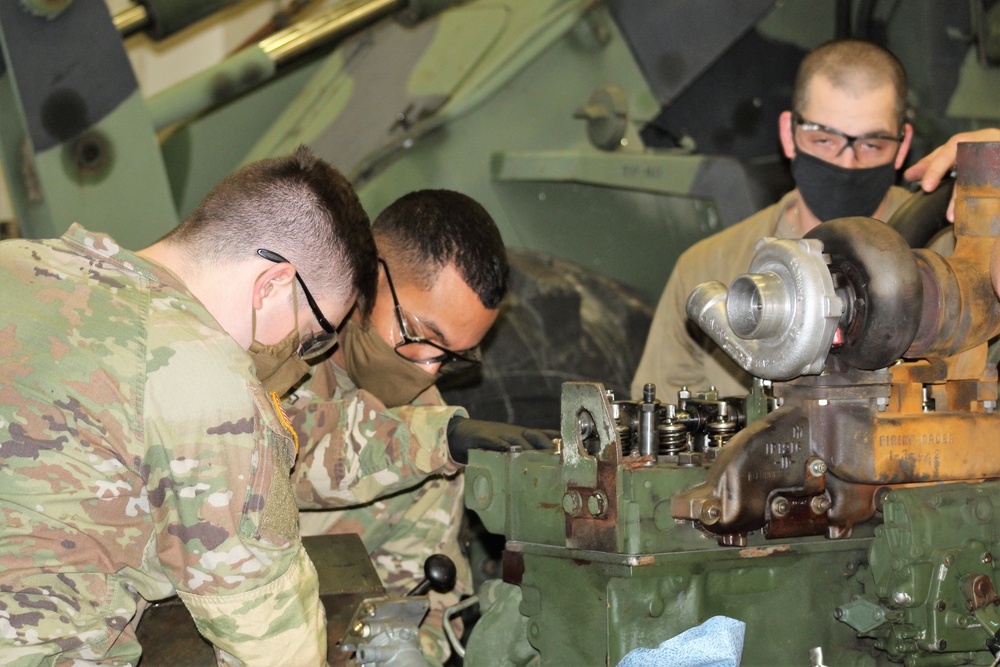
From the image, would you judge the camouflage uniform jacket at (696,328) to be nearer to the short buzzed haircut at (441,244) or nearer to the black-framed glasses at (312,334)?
the short buzzed haircut at (441,244)

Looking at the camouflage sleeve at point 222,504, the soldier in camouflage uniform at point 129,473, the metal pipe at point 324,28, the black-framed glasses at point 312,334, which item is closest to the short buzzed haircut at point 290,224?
the black-framed glasses at point 312,334

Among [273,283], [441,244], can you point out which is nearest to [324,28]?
[441,244]

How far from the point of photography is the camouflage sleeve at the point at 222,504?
Answer: 1903 millimetres

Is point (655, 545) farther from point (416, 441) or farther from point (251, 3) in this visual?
point (251, 3)

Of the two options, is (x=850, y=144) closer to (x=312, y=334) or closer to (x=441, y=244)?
(x=441, y=244)

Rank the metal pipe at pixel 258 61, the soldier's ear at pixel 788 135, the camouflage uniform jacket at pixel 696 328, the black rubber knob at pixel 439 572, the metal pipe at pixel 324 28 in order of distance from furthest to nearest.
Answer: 1. the metal pipe at pixel 324 28
2. the metal pipe at pixel 258 61
3. the camouflage uniform jacket at pixel 696 328
4. the soldier's ear at pixel 788 135
5. the black rubber knob at pixel 439 572

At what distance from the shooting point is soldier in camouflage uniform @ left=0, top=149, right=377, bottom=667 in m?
1.90

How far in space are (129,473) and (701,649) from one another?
3.03ft

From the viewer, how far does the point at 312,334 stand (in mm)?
2340

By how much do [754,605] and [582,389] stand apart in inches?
19.7

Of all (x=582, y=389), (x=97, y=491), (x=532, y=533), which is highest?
(x=97, y=491)

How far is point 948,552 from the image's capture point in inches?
83.9

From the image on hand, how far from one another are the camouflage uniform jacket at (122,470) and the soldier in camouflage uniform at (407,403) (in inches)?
29.5

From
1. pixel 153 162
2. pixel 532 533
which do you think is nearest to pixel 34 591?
pixel 532 533
